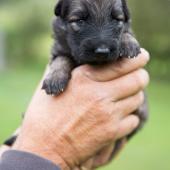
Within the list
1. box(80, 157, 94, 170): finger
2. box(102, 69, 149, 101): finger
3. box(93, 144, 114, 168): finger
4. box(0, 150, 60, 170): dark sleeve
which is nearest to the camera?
box(0, 150, 60, 170): dark sleeve

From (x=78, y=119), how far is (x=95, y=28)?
0.60m

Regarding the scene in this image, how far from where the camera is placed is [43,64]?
17.2 metres

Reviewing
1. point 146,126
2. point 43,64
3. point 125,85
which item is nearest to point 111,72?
point 125,85

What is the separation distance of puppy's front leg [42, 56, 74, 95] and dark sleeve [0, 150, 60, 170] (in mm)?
548

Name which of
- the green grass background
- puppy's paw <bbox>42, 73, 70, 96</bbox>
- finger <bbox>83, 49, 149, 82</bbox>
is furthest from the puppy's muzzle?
the green grass background

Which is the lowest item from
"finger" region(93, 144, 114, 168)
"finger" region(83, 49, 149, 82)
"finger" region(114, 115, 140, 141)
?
"finger" region(93, 144, 114, 168)

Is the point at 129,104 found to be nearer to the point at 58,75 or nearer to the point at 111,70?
the point at 111,70

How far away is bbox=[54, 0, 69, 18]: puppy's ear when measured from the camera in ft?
13.9

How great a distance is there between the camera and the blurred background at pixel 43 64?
9273 millimetres

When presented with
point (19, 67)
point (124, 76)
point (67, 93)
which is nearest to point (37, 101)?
point (67, 93)

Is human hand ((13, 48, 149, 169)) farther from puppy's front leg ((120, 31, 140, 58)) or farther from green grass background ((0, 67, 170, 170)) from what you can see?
green grass background ((0, 67, 170, 170))

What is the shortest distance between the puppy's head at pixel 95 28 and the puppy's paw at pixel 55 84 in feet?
0.60

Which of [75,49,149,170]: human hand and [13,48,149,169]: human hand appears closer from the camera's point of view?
[13,48,149,169]: human hand

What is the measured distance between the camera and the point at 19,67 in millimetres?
18406
